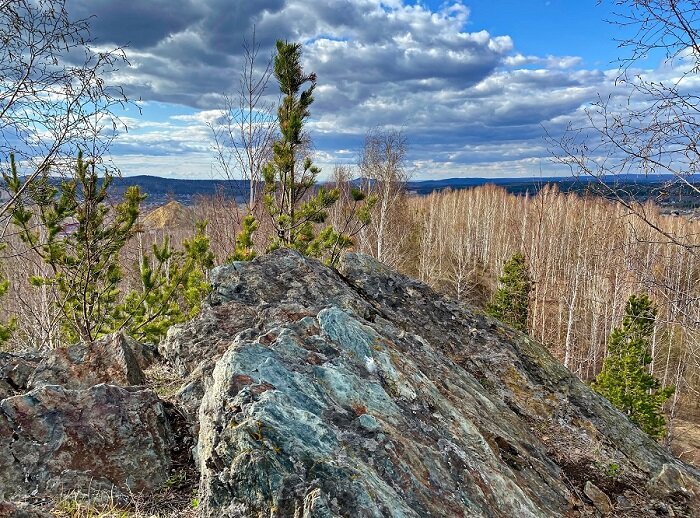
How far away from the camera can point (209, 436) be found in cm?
225

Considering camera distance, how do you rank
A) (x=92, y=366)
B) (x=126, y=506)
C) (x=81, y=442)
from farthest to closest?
(x=92, y=366) < (x=81, y=442) < (x=126, y=506)

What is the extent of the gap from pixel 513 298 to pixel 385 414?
23.1 m

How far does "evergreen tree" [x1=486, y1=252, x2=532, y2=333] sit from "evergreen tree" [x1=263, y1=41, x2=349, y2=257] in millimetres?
17374

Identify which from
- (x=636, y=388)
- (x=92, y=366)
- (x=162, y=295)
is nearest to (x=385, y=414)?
(x=92, y=366)

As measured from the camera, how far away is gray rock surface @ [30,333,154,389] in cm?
377

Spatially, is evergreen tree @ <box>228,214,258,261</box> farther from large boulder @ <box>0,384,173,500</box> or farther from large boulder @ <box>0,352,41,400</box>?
large boulder @ <box>0,384,173,500</box>

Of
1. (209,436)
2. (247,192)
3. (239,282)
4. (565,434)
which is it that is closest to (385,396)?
(209,436)

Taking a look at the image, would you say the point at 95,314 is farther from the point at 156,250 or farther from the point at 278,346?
the point at 278,346

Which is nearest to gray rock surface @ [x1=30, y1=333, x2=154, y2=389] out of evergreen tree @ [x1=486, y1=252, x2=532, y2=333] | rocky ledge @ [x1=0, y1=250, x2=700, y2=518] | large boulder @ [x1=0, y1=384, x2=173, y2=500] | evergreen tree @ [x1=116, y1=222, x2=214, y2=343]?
rocky ledge @ [x1=0, y1=250, x2=700, y2=518]

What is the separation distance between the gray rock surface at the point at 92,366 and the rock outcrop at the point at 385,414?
367mm

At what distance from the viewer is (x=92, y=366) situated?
395 cm

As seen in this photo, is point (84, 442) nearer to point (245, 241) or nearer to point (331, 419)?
point (331, 419)

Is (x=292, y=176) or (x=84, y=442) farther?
(x=292, y=176)

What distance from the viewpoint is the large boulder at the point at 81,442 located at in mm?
2762
